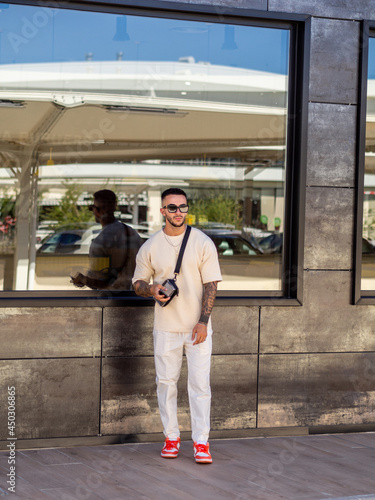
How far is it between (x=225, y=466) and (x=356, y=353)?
1883 millimetres

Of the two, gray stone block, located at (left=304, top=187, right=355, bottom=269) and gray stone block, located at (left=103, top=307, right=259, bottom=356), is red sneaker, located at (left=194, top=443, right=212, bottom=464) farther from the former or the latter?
gray stone block, located at (left=304, top=187, right=355, bottom=269)

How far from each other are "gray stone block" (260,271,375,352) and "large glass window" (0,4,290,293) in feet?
1.21

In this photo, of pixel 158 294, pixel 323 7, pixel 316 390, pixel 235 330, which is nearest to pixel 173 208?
pixel 158 294

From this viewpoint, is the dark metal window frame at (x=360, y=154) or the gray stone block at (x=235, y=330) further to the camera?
the dark metal window frame at (x=360, y=154)

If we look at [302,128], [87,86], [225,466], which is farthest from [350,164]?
Result: [87,86]

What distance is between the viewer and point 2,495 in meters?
4.28

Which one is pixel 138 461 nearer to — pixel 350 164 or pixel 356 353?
pixel 356 353

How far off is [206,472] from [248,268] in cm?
242

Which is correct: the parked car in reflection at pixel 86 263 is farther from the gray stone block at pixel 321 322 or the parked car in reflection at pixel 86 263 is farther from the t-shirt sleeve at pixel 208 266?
the t-shirt sleeve at pixel 208 266

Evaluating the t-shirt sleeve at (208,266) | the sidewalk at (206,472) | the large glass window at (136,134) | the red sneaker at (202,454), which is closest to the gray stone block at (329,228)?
the large glass window at (136,134)

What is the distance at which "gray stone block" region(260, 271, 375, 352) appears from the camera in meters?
6.07

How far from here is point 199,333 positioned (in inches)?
198

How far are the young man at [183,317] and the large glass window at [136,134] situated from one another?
1.05m

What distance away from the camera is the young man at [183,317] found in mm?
5125
